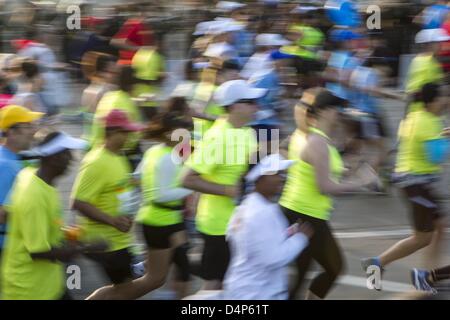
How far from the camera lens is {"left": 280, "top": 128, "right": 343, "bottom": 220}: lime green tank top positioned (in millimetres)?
6855

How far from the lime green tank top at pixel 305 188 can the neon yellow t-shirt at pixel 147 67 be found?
4530 mm

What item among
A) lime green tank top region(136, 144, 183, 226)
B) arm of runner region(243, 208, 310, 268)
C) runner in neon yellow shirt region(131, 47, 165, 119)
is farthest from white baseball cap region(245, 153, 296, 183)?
runner in neon yellow shirt region(131, 47, 165, 119)

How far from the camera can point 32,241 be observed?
562cm

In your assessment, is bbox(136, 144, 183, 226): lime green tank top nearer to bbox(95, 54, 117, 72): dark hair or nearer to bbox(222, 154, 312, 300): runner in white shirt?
bbox(222, 154, 312, 300): runner in white shirt

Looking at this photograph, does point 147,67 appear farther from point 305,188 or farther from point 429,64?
point 305,188

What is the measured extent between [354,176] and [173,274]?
2651 mm

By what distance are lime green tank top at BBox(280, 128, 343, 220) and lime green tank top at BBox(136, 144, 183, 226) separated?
2.43 ft

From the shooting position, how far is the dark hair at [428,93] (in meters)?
7.80

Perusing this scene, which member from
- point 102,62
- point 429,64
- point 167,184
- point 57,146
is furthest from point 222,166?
point 429,64

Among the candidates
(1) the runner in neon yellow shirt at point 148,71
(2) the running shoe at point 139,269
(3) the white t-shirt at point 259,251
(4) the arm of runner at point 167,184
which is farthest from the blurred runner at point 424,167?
(1) the runner in neon yellow shirt at point 148,71

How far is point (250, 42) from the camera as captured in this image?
15.6 m

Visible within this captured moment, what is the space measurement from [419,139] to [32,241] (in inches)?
133

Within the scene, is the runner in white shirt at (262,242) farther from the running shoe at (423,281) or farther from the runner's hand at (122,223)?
the running shoe at (423,281)
